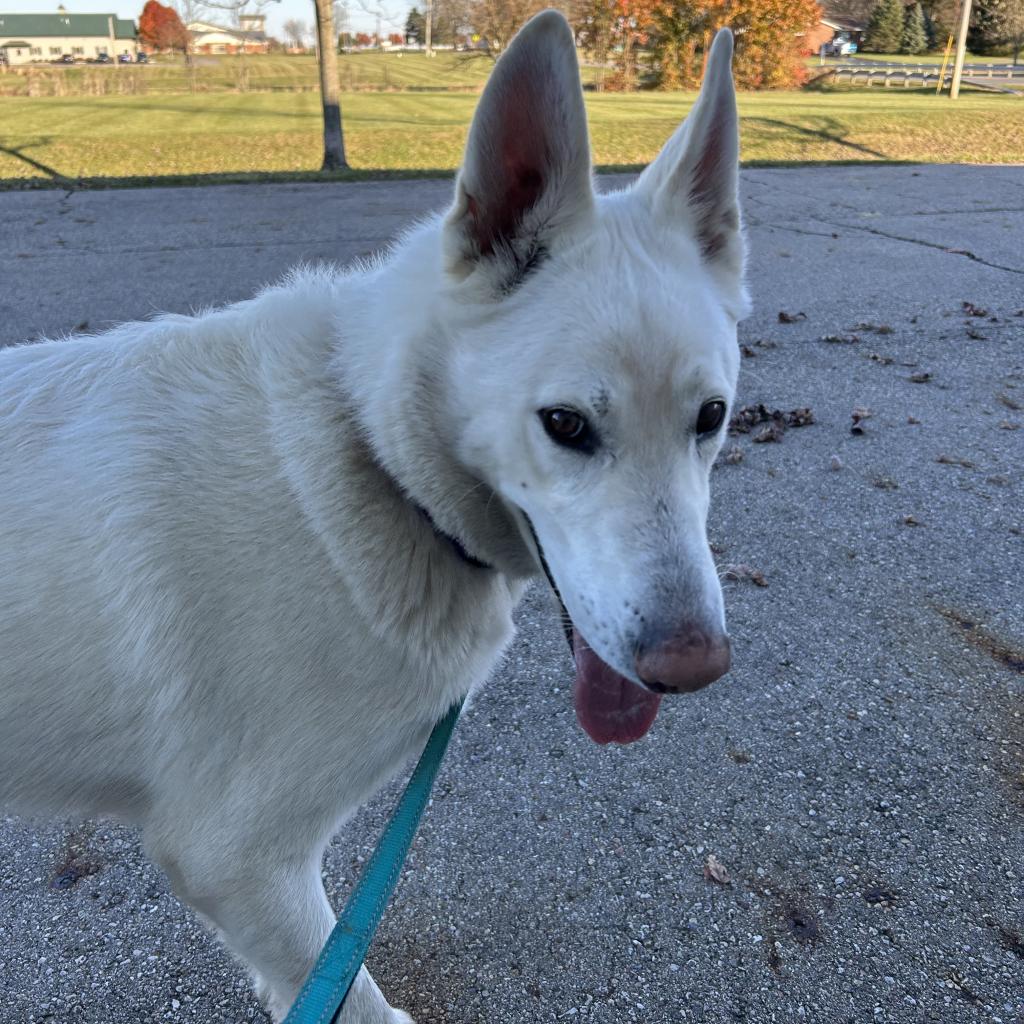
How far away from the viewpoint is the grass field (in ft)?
53.7

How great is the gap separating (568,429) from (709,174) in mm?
782

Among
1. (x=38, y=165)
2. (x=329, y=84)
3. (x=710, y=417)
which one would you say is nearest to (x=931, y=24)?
(x=329, y=84)

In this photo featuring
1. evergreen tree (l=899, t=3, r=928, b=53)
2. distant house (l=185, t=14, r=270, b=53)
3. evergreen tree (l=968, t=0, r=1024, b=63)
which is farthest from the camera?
distant house (l=185, t=14, r=270, b=53)

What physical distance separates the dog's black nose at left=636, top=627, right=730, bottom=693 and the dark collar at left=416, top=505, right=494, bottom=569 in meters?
0.50

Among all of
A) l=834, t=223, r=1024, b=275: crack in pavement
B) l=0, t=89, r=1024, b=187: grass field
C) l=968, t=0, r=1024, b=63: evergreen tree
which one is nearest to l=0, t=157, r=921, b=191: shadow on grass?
l=0, t=89, r=1024, b=187: grass field

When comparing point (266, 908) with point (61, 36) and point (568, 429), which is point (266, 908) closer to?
point (568, 429)

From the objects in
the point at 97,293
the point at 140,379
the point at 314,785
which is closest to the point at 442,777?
the point at 314,785

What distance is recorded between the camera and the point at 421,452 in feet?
5.65

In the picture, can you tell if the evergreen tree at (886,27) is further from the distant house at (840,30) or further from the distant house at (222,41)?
the distant house at (222,41)

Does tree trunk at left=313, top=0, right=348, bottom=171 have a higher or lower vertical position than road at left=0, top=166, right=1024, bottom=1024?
higher

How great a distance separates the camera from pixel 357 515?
174 cm

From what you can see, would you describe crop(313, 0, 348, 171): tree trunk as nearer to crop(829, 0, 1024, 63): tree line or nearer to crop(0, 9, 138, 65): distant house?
crop(829, 0, 1024, 63): tree line

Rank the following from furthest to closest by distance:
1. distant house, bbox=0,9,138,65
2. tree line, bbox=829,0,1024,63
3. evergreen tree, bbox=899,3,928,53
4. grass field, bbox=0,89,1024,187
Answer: distant house, bbox=0,9,138,65
evergreen tree, bbox=899,3,928,53
tree line, bbox=829,0,1024,63
grass field, bbox=0,89,1024,187

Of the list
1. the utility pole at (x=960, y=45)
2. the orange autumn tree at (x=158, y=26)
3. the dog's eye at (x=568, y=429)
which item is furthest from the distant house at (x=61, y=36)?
the dog's eye at (x=568, y=429)
